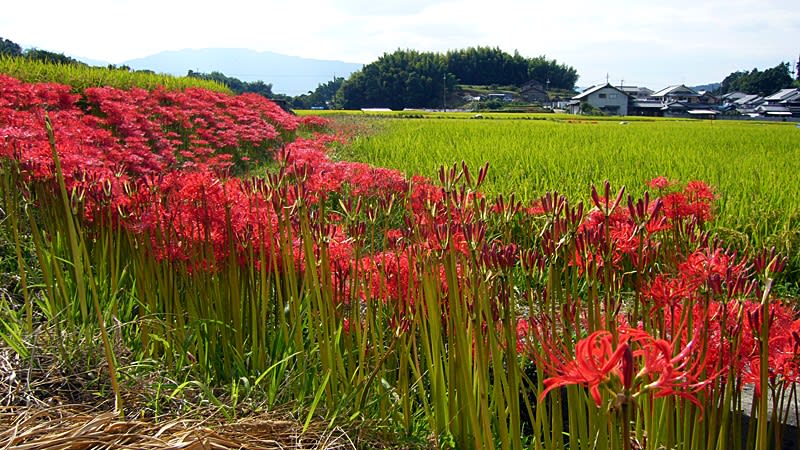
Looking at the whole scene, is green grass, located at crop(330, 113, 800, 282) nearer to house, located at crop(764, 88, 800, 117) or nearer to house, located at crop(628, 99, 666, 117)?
house, located at crop(628, 99, 666, 117)

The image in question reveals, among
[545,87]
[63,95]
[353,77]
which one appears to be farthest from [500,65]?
[63,95]

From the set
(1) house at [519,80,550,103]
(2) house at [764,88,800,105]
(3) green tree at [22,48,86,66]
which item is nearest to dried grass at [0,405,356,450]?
(3) green tree at [22,48,86,66]

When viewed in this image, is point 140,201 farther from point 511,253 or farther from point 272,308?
point 511,253

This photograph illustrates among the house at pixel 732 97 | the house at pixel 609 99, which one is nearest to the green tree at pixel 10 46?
the house at pixel 609 99

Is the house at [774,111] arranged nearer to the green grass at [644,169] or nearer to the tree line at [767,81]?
the tree line at [767,81]

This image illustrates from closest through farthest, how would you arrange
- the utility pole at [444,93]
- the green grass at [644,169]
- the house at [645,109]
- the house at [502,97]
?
the green grass at [644,169] < the house at [645,109] < the utility pole at [444,93] < the house at [502,97]

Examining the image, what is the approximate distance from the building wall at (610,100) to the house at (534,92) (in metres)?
11.4

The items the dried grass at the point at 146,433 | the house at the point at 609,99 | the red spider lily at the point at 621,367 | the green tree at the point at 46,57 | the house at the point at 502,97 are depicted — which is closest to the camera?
the red spider lily at the point at 621,367

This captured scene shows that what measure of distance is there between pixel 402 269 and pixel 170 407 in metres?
0.75

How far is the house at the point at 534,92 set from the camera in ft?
294

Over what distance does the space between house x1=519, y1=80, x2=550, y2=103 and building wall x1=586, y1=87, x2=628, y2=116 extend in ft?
37.3

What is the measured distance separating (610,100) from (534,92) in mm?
15064

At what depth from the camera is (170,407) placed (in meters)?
1.79

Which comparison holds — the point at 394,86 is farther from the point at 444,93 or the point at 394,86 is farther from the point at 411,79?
the point at 444,93
